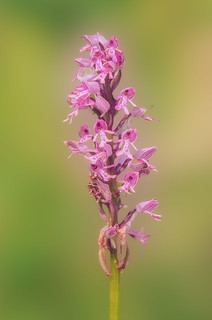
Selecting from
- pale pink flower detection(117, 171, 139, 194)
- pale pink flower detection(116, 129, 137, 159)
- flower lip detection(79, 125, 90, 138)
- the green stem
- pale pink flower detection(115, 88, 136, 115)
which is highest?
pale pink flower detection(115, 88, 136, 115)

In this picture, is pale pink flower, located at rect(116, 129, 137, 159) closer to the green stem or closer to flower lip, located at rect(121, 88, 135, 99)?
flower lip, located at rect(121, 88, 135, 99)

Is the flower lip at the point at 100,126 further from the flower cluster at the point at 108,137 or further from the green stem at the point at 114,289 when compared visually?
the green stem at the point at 114,289

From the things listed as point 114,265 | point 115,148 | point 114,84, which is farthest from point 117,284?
point 114,84

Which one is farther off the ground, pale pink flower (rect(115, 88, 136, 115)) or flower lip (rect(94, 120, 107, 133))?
pale pink flower (rect(115, 88, 136, 115))

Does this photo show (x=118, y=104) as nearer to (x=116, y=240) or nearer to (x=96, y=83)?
(x=96, y=83)

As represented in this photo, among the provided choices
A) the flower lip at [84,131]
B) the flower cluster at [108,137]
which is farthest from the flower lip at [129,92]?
the flower lip at [84,131]

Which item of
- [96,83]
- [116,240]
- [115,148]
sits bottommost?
[116,240]

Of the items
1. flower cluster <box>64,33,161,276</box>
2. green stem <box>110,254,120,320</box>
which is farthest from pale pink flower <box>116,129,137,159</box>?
green stem <box>110,254,120,320</box>
